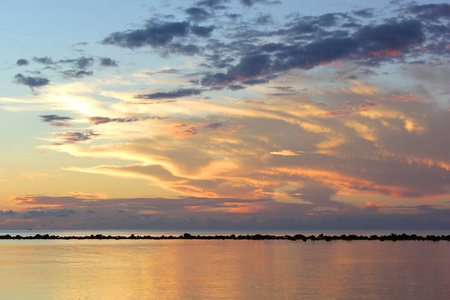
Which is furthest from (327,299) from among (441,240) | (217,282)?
(441,240)

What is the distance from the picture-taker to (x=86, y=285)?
1761 inches

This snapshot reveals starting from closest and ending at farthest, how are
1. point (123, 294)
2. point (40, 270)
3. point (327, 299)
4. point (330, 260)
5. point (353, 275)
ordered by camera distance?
point (327, 299)
point (123, 294)
point (353, 275)
point (40, 270)
point (330, 260)

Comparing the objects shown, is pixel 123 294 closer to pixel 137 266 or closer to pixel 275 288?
pixel 275 288

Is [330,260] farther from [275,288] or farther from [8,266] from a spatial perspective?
[8,266]

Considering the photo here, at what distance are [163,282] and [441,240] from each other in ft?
308

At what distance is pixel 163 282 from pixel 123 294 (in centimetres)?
687

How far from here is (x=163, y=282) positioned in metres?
46.5

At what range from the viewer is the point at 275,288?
42188mm

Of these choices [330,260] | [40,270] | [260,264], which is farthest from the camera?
[330,260]

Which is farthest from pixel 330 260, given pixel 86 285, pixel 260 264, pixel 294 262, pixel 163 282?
pixel 86 285

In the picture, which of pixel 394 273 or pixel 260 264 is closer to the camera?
pixel 394 273

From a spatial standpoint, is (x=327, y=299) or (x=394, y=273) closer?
(x=327, y=299)

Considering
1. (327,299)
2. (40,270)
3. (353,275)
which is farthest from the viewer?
(40,270)

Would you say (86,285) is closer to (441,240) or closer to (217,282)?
(217,282)
